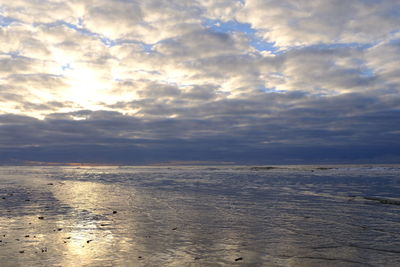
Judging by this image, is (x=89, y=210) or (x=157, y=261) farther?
(x=89, y=210)

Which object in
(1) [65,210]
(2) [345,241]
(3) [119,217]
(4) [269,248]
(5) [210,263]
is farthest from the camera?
(1) [65,210]

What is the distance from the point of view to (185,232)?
1565cm

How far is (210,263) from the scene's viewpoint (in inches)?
426

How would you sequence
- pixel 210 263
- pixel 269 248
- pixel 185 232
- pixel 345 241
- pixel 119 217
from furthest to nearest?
pixel 119 217, pixel 185 232, pixel 345 241, pixel 269 248, pixel 210 263

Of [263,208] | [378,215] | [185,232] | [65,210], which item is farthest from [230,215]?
[65,210]

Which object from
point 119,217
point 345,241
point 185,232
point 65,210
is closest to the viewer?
point 345,241

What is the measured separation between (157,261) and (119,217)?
31.7 ft

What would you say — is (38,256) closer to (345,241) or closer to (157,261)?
(157,261)

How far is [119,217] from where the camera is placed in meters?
20.0

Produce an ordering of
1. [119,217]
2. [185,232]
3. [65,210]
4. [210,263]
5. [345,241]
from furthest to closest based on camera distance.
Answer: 1. [65,210]
2. [119,217]
3. [185,232]
4. [345,241]
5. [210,263]

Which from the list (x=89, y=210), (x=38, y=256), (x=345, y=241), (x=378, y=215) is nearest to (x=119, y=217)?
(x=89, y=210)

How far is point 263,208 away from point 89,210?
40.9 ft

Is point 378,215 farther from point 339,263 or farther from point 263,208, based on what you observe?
point 339,263

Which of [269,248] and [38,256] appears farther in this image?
[269,248]
